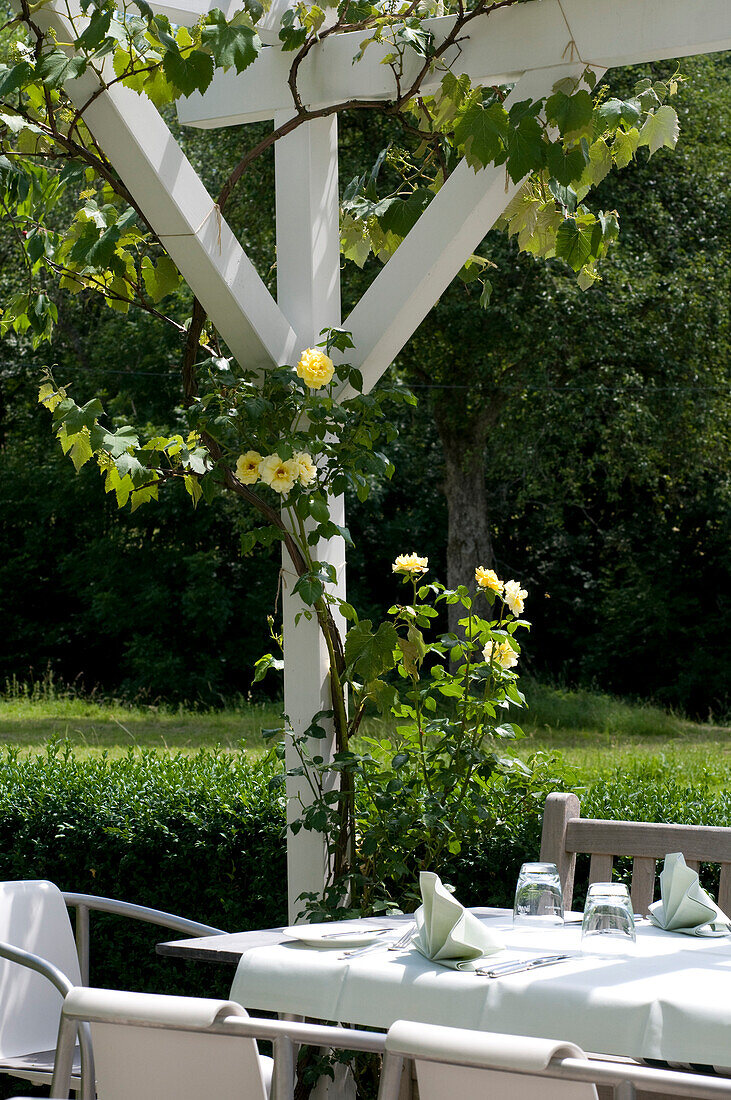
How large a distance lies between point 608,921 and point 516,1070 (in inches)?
30.8

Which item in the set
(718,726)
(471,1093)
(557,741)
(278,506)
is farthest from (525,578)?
(471,1093)

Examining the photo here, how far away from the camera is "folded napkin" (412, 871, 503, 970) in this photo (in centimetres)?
201

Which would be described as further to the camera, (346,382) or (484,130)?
(346,382)

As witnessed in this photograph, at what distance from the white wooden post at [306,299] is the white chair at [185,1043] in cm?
140

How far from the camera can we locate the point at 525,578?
15117 millimetres

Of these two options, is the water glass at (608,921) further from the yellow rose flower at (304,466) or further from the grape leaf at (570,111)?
the grape leaf at (570,111)

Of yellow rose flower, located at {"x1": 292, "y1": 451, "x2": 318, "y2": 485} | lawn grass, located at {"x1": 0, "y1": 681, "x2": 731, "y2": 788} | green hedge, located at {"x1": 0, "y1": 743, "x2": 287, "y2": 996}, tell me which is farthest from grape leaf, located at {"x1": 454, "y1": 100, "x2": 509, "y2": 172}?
lawn grass, located at {"x1": 0, "y1": 681, "x2": 731, "y2": 788}

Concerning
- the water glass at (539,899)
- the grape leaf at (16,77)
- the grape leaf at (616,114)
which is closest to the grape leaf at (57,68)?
the grape leaf at (16,77)

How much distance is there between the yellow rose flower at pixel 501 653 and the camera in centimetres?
310

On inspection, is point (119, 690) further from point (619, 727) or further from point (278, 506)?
point (278, 506)

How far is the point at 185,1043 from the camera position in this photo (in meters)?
1.62

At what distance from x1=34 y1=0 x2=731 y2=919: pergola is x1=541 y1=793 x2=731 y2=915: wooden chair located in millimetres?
617

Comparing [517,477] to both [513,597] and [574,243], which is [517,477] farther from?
[574,243]

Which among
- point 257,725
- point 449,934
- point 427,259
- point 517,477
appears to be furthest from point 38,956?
point 517,477
